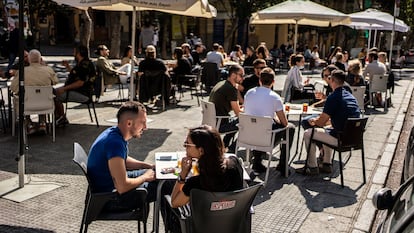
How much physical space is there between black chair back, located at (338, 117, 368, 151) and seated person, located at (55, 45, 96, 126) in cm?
459

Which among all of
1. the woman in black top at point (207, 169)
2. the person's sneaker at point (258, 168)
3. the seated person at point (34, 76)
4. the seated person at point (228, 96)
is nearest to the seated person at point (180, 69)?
the seated person at point (34, 76)

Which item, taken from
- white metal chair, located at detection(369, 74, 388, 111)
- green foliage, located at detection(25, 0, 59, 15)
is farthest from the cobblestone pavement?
green foliage, located at detection(25, 0, 59, 15)

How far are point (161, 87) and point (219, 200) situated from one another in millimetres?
7316

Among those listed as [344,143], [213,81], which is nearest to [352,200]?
[344,143]

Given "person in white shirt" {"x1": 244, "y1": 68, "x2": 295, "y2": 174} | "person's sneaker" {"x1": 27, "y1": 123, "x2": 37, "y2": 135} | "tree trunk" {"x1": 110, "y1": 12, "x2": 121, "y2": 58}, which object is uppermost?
"tree trunk" {"x1": 110, "y1": 12, "x2": 121, "y2": 58}

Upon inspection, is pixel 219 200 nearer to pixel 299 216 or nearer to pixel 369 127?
pixel 299 216

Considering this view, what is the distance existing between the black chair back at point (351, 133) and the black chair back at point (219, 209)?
9.49ft

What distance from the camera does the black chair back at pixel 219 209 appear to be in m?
3.03

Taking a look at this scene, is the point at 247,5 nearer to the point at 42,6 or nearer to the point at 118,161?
the point at 42,6

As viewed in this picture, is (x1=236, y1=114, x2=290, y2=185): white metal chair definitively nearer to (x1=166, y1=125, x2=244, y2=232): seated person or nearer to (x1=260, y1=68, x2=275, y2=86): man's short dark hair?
(x1=260, y1=68, x2=275, y2=86): man's short dark hair

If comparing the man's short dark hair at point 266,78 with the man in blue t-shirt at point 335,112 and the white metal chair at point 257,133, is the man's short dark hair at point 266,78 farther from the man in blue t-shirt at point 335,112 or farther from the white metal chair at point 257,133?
the man in blue t-shirt at point 335,112

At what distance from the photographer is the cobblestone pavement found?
4578 millimetres

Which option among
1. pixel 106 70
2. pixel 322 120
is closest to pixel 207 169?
pixel 322 120

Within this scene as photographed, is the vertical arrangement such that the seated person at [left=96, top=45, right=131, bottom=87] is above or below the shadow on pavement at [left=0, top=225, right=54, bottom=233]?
above
